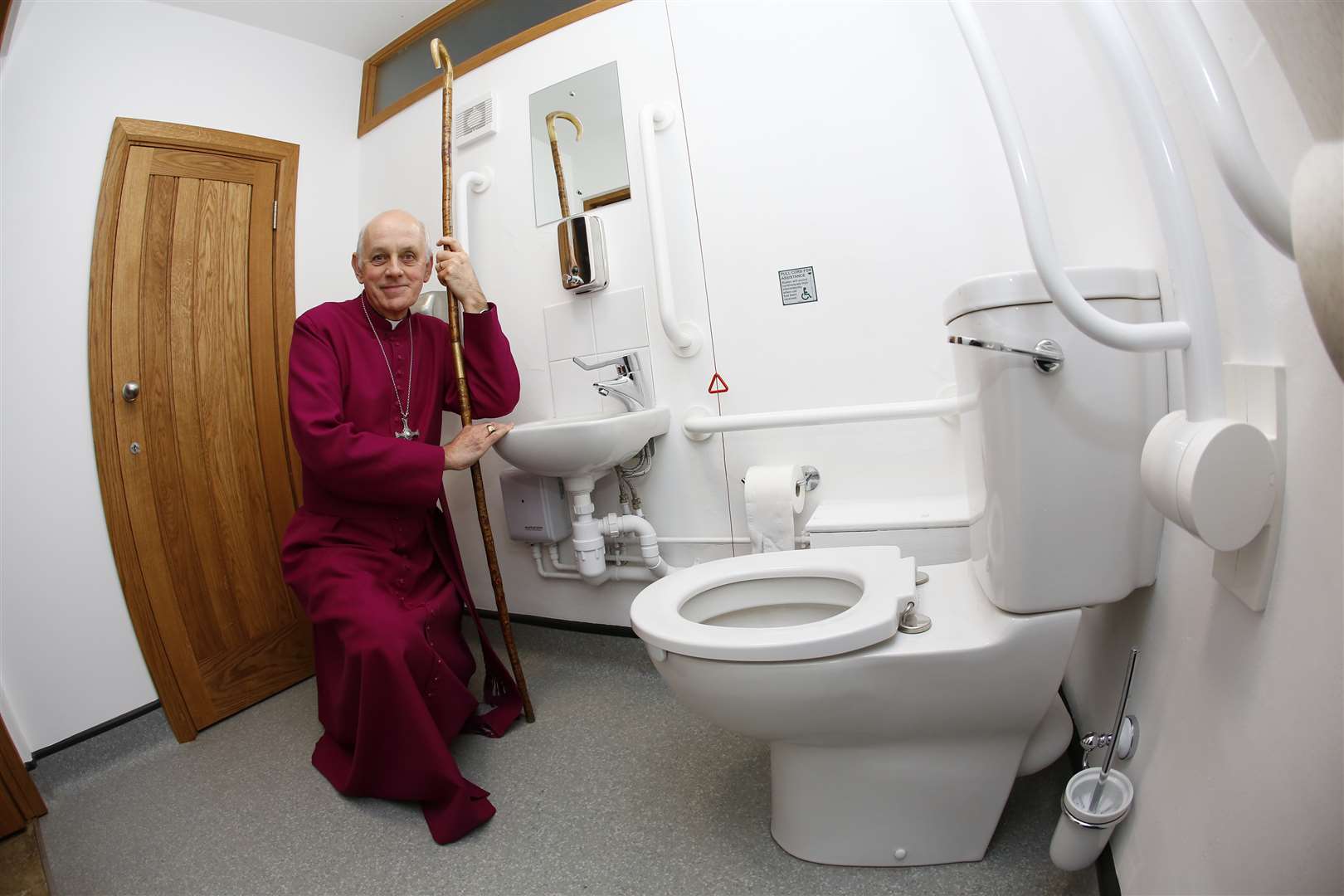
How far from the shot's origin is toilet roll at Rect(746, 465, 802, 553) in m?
1.58

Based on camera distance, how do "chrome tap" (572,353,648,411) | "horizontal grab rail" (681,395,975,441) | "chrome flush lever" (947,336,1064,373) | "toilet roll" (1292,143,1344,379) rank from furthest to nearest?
1. "chrome tap" (572,353,648,411)
2. "horizontal grab rail" (681,395,975,441)
3. "chrome flush lever" (947,336,1064,373)
4. "toilet roll" (1292,143,1344,379)

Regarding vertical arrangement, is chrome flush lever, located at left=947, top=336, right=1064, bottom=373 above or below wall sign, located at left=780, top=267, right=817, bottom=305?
below

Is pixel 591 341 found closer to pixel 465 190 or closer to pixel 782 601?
pixel 465 190

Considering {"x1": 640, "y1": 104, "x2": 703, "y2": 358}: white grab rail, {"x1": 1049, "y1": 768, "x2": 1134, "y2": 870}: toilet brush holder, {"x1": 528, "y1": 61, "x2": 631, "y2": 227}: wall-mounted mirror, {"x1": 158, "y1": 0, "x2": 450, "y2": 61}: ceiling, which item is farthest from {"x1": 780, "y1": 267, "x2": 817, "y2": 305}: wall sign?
{"x1": 158, "y1": 0, "x2": 450, "y2": 61}: ceiling

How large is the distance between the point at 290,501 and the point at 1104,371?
221 centimetres

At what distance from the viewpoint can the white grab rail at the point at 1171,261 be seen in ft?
2.03

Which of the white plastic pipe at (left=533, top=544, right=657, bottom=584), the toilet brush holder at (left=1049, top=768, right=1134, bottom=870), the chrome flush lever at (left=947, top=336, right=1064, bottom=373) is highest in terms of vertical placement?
the chrome flush lever at (left=947, top=336, right=1064, bottom=373)

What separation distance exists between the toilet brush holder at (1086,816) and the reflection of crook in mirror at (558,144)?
175 cm

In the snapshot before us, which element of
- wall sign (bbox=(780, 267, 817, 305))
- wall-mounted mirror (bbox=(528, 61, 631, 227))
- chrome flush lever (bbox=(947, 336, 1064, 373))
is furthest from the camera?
wall-mounted mirror (bbox=(528, 61, 631, 227))

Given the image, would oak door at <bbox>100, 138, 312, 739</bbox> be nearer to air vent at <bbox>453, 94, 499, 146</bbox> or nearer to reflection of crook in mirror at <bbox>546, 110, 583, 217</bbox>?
air vent at <bbox>453, 94, 499, 146</bbox>

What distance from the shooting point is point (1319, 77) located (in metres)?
0.28

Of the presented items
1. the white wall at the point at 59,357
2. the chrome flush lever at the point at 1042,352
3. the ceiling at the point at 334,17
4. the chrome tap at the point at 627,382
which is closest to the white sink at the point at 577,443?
the chrome tap at the point at 627,382

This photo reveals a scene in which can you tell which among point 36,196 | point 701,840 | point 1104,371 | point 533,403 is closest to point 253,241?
point 36,196

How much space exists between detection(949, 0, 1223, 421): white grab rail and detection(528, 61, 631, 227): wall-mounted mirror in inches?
56.8
